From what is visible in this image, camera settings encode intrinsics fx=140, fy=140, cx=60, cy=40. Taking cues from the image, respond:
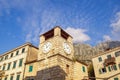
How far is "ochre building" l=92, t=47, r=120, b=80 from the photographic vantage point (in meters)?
36.3

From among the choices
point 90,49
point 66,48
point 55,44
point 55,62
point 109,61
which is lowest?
point 55,62

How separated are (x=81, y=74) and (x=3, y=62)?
21.0m

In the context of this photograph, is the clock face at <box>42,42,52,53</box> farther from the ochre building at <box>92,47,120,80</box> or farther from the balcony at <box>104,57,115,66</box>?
the balcony at <box>104,57,115,66</box>

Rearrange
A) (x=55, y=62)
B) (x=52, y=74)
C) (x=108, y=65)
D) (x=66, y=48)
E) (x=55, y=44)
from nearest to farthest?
(x=52, y=74) < (x=55, y=62) < (x=55, y=44) < (x=66, y=48) < (x=108, y=65)

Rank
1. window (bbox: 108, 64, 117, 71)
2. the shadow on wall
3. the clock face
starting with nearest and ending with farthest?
1. the shadow on wall
2. the clock face
3. window (bbox: 108, 64, 117, 71)

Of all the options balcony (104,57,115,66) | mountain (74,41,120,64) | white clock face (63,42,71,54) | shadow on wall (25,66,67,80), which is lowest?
shadow on wall (25,66,67,80)

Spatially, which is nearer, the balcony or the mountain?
the balcony

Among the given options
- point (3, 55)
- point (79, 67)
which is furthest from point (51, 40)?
point (3, 55)

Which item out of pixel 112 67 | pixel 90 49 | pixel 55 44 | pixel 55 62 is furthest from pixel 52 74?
pixel 90 49

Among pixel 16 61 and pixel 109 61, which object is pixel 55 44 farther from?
pixel 109 61

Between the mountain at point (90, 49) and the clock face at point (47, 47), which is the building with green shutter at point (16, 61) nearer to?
the clock face at point (47, 47)

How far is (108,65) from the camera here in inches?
1505

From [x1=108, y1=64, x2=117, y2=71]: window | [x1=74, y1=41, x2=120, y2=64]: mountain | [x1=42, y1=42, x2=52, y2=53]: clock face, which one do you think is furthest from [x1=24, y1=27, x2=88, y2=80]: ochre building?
[x1=74, y1=41, x2=120, y2=64]: mountain

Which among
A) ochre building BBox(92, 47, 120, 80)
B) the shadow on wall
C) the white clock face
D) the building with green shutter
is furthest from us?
ochre building BBox(92, 47, 120, 80)
